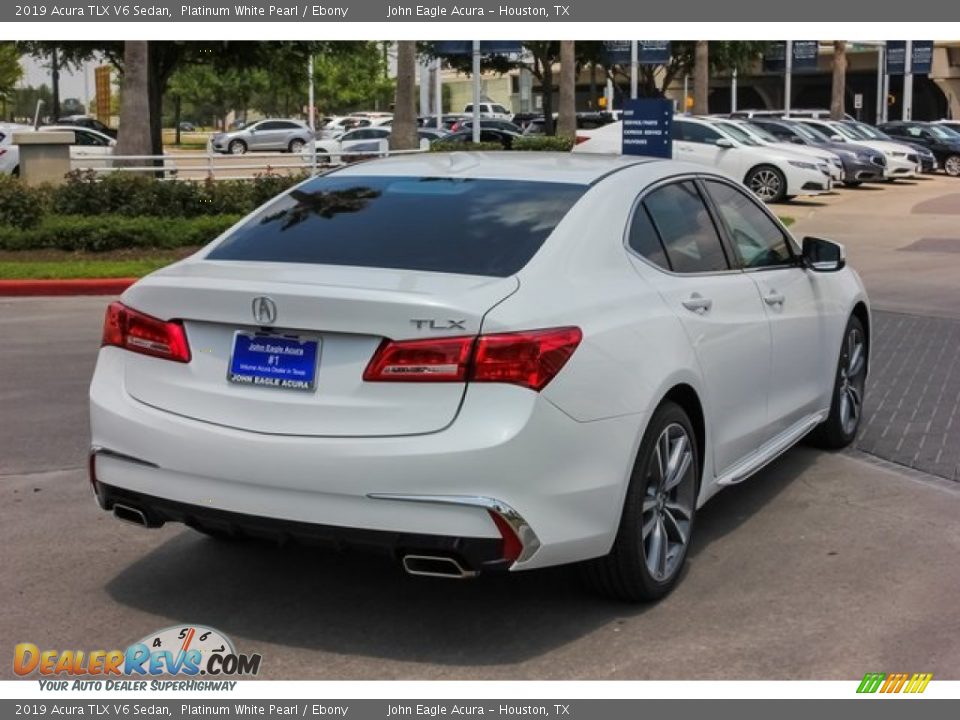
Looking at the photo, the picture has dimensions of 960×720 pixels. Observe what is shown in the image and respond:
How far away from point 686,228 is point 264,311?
6.78 ft

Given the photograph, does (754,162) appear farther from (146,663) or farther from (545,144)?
(146,663)

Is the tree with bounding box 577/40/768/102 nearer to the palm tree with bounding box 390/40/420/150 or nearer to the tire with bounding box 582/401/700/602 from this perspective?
the palm tree with bounding box 390/40/420/150

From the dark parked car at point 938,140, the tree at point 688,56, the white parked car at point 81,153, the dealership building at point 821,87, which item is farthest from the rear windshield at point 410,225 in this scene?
the dealership building at point 821,87

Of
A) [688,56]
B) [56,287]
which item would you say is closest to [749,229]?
[56,287]

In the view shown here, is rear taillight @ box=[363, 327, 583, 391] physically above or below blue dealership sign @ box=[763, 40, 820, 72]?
below

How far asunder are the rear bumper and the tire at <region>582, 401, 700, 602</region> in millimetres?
141

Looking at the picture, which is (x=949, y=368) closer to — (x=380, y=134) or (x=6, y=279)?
(x=6, y=279)

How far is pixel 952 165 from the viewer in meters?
37.1

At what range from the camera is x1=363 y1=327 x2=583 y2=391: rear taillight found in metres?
4.01

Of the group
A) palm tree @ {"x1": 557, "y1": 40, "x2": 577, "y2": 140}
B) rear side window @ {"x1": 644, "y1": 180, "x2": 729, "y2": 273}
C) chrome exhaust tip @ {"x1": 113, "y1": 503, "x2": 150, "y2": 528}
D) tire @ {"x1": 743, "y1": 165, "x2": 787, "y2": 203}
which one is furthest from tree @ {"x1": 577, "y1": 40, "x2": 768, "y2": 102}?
chrome exhaust tip @ {"x1": 113, "y1": 503, "x2": 150, "y2": 528}

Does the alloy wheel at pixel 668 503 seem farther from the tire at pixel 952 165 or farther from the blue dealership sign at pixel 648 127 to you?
the tire at pixel 952 165

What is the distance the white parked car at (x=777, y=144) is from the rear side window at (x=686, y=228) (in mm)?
21544

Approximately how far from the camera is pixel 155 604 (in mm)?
4762

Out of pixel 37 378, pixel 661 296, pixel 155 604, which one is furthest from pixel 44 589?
pixel 37 378
